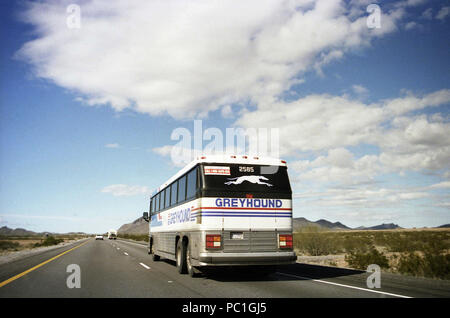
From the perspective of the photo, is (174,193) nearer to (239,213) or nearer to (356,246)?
(239,213)

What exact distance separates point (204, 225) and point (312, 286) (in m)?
3.35

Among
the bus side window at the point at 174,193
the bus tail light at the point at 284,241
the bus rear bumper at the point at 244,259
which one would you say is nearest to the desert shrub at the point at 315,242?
the bus side window at the point at 174,193

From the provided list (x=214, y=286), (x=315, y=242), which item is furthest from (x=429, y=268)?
(x=315, y=242)

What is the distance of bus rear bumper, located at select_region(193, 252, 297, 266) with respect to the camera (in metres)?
10.7

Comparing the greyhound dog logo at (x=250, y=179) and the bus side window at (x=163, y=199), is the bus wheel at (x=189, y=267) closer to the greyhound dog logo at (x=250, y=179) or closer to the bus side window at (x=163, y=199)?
the greyhound dog logo at (x=250, y=179)

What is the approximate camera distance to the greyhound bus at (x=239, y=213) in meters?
11.0

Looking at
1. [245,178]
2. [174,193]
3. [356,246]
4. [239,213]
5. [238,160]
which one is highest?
[238,160]

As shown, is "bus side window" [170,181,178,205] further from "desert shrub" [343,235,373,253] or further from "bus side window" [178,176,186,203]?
"desert shrub" [343,235,373,253]

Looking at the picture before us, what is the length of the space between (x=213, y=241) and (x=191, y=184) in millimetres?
2396

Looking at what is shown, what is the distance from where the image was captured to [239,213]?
37.1ft

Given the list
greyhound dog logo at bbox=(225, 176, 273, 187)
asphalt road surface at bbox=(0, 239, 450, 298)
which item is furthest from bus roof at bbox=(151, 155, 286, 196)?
asphalt road surface at bbox=(0, 239, 450, 298)
